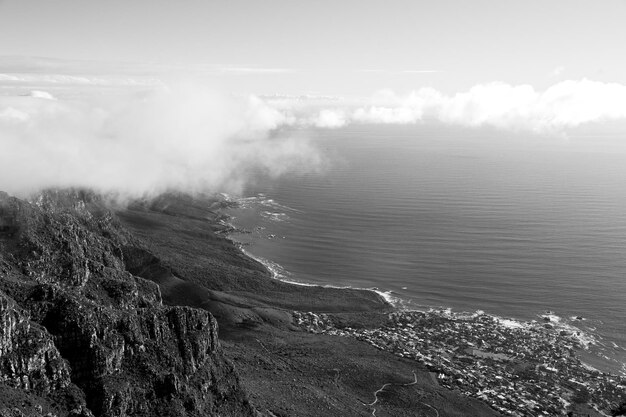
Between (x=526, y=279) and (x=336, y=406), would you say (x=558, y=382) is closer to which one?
(x=336, y=406)

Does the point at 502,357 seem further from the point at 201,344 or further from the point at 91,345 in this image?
the point at 91,345

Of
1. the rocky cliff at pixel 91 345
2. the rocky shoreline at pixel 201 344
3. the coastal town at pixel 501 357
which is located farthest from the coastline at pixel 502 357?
the rocky cliff at pixel 91 345

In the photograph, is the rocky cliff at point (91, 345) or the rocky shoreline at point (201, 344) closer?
the rocky cliff at point (91, 345)

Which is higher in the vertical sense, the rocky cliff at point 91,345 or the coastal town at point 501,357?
the rocky cliff at point 91,345

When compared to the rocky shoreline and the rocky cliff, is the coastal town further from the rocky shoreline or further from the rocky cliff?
the rocky cliff

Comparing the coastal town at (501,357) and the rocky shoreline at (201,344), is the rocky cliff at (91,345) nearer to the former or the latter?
the rocky shoreline at (201,344)

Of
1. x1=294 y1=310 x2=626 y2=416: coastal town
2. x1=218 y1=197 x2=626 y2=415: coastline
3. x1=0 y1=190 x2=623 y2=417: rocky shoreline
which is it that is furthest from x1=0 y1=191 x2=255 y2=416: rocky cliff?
x1=294 y1=310 x2=626 y2=416: coastal town

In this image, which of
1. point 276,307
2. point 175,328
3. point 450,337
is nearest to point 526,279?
point 450,337
